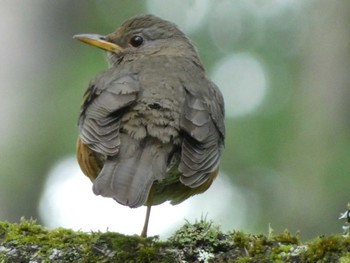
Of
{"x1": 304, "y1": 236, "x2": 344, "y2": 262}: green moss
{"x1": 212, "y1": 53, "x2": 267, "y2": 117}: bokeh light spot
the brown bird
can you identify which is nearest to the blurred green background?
{"x1": 212, "y1": 53, "x2": 267, "y2": 117}: bokeh light spot

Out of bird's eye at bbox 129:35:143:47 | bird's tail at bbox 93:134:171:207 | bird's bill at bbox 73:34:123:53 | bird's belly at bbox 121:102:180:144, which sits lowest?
bird's tail at bbox 93:134:171:207

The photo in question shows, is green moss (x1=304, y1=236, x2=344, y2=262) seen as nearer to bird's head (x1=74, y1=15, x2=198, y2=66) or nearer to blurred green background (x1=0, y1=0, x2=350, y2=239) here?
bird's head (x1=74, y1=15, x2=198, y2=66)

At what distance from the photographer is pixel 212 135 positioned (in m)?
6.06

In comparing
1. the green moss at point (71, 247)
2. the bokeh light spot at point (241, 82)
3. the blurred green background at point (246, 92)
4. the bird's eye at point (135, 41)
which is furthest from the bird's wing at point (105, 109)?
the bokeh light spot at point (241, 82)

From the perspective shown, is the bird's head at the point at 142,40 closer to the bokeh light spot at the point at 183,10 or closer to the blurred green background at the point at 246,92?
the blurred green background at the point at 246,92

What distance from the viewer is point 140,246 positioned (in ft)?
15.9

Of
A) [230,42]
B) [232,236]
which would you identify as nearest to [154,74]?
[232,236]

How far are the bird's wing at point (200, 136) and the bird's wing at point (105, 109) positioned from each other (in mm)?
419

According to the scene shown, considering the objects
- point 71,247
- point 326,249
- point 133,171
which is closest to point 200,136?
point 133,171

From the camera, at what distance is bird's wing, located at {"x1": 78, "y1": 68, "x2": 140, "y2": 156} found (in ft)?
18.2

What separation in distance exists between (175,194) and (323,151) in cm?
466

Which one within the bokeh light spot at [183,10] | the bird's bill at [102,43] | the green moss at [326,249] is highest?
the bokeh light spot at [183,10]

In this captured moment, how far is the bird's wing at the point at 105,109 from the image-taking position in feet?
18.2

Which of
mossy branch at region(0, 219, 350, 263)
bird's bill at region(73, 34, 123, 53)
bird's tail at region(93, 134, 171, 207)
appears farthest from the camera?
bird's bill at region(73, 34, 123, 53)
